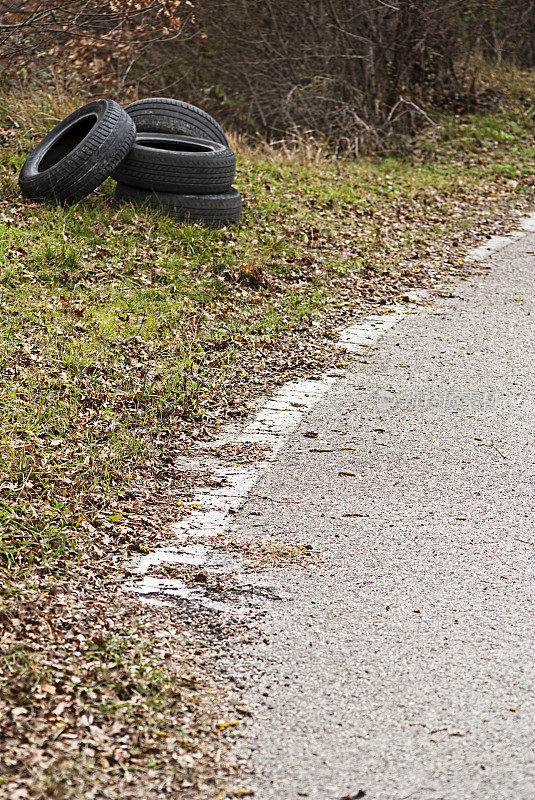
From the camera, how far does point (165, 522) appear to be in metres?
4.27

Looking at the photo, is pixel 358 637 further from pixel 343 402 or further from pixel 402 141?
pixel 402 141

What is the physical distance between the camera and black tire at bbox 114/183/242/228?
8766mm

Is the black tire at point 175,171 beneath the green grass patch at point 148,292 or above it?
above

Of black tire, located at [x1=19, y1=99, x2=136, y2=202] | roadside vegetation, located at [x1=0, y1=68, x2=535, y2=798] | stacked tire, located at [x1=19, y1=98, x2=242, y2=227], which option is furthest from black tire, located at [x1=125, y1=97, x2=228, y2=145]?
roadside vegetation, located at [x1=0, y1=68, x2=535, y2=798]

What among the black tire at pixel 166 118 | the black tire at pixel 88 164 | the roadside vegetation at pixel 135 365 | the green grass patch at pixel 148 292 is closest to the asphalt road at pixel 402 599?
the roadside vegetation at pixel 135 365

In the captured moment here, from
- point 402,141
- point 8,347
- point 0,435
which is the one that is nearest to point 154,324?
point 8,347

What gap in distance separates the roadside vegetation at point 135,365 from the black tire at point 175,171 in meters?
0.33

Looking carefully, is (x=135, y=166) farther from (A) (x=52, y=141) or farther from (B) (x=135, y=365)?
(B) (x=135, y=365)

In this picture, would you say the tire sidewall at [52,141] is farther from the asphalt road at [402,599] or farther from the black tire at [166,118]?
the asphalt road at [402,599]

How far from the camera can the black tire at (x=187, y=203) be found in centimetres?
877

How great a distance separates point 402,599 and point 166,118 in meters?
7.33

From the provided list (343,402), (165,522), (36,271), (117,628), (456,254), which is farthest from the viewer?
(456,254)

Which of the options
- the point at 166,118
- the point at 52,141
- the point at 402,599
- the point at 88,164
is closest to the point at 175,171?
the point at 88,164

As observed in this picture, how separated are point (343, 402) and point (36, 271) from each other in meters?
3.09
